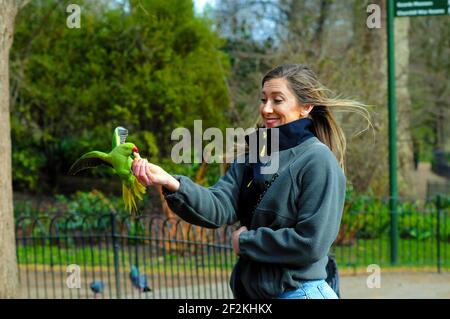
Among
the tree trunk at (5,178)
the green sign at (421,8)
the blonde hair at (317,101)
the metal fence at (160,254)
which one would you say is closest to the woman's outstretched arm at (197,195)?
the blonde hair at (317,101)

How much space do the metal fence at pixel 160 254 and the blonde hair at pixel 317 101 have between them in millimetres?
4770

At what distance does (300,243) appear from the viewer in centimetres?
282

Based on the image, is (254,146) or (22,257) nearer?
(254,146)

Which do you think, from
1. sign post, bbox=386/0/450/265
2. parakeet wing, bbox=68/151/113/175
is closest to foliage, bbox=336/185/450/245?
sign post, bbox=386/0/450/265

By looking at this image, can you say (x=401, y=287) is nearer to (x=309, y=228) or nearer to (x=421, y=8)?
(x=421, y=8)

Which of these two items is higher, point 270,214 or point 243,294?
point 270,214

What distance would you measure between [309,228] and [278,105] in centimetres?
53

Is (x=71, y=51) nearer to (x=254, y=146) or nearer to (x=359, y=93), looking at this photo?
(x=359, y=93)

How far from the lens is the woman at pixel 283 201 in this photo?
2844mm

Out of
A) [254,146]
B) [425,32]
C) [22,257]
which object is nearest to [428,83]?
[425,32]

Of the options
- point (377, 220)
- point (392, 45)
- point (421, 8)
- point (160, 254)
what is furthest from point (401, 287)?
point (421, 8)

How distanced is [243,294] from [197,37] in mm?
10297

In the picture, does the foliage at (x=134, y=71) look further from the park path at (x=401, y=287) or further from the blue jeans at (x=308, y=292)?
the blue jeans at (x=308, y=292)

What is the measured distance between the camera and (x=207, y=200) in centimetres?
299
